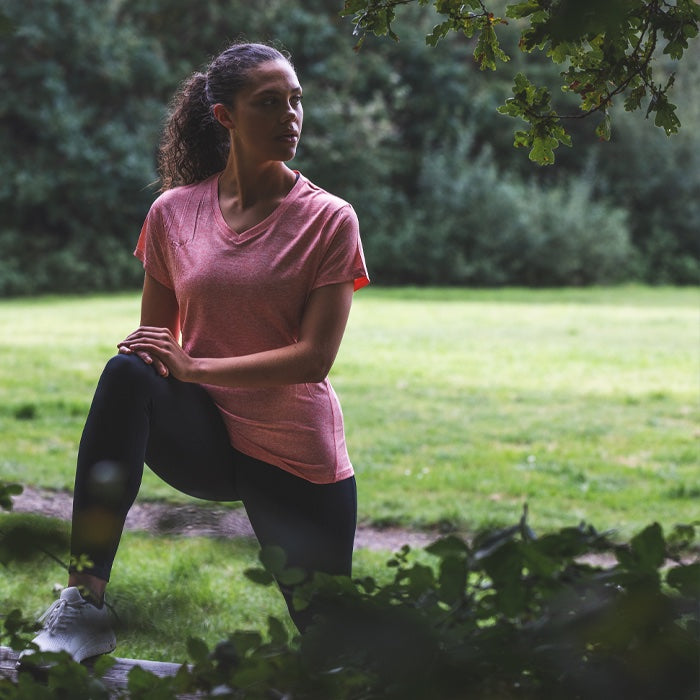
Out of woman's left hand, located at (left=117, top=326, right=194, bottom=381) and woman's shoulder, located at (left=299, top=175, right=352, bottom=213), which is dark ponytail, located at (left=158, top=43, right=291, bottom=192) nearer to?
woman's shoulder, located at (left=299, top=175, right=352, bottom=213)

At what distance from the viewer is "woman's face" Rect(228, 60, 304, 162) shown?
8.79ft

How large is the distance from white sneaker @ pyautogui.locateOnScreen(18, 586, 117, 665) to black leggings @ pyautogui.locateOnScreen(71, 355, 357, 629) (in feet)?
0.24

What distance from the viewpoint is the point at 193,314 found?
9.14 feet

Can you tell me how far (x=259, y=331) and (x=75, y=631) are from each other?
858 mm

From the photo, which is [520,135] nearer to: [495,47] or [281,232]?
[495,47]

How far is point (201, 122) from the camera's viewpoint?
116 inches

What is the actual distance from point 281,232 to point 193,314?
29cm

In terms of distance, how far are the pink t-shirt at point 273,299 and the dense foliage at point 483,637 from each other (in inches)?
60.7

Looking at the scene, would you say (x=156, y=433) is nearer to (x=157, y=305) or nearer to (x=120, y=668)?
(x=157, y=305)

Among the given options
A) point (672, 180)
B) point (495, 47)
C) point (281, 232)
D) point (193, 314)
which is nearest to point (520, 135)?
point (495, 47)

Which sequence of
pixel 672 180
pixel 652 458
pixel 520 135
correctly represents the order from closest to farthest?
pixel 520 135 < pixel 652 458 < pixel 672 180

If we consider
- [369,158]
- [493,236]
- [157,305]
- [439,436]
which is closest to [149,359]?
[157,305]

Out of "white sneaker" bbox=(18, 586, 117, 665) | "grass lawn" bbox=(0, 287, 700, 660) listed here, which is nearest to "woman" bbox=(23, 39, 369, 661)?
"grass lawn" bbox=(0, 287, 700, 660)

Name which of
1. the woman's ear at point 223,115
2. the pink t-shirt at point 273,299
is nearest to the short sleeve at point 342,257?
the pink t-shirt at point 273,299
